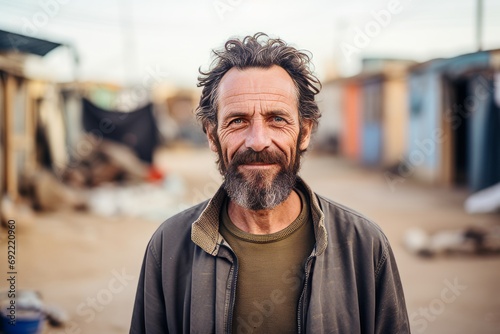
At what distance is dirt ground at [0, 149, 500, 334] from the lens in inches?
175

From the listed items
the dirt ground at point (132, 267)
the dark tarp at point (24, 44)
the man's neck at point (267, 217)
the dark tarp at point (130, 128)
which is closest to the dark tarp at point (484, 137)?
the dirt ground at point (132, 267)

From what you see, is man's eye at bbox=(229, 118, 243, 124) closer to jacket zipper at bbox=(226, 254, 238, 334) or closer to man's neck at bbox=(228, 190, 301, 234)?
man's neck at bbox=(228, 190, 301, 234)

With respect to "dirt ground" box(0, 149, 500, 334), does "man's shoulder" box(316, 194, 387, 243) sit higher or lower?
higher

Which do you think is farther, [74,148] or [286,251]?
[74,148]

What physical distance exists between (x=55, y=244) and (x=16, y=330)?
12.3 ft

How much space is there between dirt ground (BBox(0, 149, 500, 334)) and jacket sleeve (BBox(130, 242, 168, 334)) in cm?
104

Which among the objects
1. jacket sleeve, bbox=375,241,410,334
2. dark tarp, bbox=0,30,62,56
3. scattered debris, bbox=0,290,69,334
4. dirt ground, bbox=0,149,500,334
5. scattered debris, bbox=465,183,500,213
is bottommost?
dirt ground, bbox=0,149,500,334

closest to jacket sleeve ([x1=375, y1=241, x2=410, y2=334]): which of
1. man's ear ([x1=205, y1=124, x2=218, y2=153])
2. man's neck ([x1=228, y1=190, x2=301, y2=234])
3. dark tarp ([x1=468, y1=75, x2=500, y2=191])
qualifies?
man's neck ([x1=228, y1=190, x2=301, y2=234])

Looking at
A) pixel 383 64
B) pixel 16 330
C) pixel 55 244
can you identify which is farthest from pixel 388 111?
pixel 16 330

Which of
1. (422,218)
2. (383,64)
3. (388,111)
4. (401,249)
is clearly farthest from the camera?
(383,64)

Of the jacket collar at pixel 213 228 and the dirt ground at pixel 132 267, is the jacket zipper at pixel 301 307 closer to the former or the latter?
the jacket collar at pixel 213 228

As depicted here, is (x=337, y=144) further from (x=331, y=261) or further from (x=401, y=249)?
(x=331, y=261)

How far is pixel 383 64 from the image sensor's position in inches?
805

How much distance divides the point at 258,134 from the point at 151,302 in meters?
0.79
